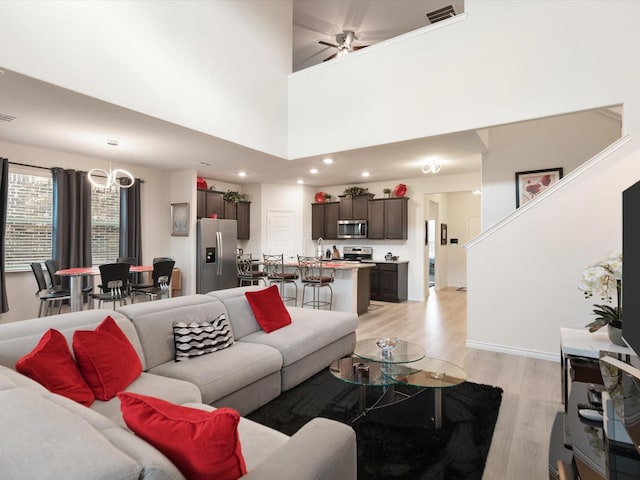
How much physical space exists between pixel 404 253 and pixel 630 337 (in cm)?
655

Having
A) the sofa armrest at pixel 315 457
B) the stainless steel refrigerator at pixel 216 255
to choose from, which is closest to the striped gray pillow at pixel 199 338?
the sofa armrest at pixel 315 457

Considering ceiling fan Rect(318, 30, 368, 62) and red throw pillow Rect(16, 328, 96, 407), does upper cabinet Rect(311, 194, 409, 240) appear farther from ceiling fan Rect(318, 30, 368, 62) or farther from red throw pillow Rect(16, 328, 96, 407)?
red throw pillow Rect(16, 328, 96, 407)

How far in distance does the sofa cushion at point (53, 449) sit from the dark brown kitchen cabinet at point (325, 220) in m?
7.79

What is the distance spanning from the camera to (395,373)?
2.54m

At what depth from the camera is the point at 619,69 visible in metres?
3.58

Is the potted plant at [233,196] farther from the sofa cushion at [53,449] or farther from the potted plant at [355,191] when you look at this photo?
the sofa cushion at [53,449]

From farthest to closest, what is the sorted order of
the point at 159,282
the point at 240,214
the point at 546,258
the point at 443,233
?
the point at 443,233, the point at 240,214, the point at 159,282, the point at 546,258

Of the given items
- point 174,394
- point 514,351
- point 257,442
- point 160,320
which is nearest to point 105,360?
point 174,394

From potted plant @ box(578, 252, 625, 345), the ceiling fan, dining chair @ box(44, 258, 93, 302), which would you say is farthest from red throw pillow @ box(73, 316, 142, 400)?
the ceiling fan

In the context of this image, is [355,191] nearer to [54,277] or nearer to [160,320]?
[54,277]

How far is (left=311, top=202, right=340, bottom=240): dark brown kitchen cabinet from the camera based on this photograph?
8.61m

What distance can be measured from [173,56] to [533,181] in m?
5.25

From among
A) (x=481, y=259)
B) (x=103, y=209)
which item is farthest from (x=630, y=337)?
(x=103, y=209)

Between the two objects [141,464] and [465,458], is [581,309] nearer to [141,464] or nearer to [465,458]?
[465,458]
